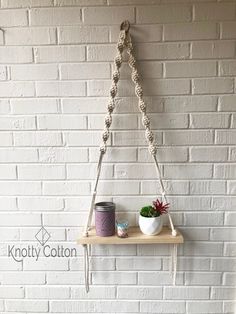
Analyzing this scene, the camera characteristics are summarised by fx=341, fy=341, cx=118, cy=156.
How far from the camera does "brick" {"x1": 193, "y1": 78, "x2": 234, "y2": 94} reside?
143 centimetres

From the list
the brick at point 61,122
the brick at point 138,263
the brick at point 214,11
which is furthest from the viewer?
the brick at point 138,263

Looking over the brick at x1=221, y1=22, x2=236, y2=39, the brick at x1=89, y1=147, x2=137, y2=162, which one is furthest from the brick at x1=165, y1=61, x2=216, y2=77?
the brick at x1=89, y1=147, x2=137, y2=162

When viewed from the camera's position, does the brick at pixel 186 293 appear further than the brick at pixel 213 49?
Yes

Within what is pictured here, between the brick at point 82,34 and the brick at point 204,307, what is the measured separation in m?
→ 1.27

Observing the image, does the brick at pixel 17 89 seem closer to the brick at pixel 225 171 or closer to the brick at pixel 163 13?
the brick at pixel 163 13

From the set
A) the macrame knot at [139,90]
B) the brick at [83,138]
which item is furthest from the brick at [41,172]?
the macrame knot at [139,90]

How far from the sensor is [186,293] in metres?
1.60

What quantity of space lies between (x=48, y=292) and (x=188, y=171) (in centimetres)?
88

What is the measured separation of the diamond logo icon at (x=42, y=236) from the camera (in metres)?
1.58

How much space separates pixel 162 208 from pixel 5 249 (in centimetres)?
76

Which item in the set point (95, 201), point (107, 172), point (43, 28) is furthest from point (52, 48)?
point (95, 201)

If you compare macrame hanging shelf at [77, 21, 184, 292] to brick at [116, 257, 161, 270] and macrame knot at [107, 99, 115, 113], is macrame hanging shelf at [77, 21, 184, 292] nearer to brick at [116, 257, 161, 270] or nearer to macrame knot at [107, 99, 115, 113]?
macrame knot at [107, 99, 115, 113]

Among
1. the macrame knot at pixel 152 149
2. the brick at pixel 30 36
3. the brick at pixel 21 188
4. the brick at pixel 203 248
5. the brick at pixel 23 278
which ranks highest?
the brick at pixel 30 36

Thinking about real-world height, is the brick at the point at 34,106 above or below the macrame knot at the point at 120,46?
below
